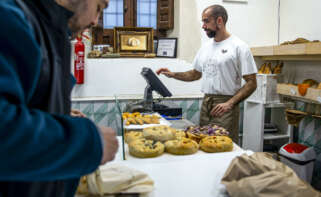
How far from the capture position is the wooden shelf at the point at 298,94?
2.79m

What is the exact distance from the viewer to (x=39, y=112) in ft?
1.89

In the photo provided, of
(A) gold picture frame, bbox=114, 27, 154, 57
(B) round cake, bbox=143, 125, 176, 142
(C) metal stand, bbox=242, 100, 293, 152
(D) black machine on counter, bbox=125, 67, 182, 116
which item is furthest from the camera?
(A) gold picture frame, bbox=114, 27, 154, 57

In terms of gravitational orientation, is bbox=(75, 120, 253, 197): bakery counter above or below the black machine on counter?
below

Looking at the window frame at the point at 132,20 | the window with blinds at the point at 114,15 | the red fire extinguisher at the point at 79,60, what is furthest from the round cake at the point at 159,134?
the window with blinds at the point at 114,15

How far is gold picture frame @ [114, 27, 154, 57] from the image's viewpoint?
3.91 metres

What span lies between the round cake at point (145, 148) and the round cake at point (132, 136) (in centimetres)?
8

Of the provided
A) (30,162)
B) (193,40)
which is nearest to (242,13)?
(193,40)

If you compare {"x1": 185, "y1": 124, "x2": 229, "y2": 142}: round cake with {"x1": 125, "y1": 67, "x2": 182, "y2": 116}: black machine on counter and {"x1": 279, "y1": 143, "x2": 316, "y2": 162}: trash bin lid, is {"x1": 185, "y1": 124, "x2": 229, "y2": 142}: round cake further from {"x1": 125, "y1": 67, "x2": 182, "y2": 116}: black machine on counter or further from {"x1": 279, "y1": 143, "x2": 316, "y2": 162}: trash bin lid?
{"x1": 279, "y1": 143, "x2": 316, "y2": 162}: trash bin lid

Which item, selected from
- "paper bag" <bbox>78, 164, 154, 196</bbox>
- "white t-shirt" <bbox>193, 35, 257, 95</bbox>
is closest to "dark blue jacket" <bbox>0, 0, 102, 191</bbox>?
"paper bag" <bbox>78, 164, 154, 196</bbox>

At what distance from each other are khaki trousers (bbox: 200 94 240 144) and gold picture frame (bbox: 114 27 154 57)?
1.38 metres

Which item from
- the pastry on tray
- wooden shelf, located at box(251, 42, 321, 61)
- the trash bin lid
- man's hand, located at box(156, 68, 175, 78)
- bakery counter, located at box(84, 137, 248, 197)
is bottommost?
the trash bin lid

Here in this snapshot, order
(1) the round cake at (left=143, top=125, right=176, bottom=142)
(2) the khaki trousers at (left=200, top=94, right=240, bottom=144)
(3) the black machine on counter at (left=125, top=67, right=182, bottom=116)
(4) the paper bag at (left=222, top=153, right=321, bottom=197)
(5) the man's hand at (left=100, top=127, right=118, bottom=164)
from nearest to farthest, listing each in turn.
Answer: (5) the man's hand at (left=100, top=127, right=118, bottom=164) < (4) the paper bag at (left=222, top=153, right=321, bottom=197) < (1) the round cake at (left=143, top=125, right=176, bottom=142) < (3) the black machine on counter at (left=125, top=67, right=182, bottom=116) < (2) the khaki trousers at (left=200, top=94, right=240, bottom=144)

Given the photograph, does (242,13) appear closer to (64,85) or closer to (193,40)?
(193,40)

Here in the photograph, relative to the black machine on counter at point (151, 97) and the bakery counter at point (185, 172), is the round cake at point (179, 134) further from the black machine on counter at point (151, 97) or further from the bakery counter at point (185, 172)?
the black machine on counter at point (151, 97)
